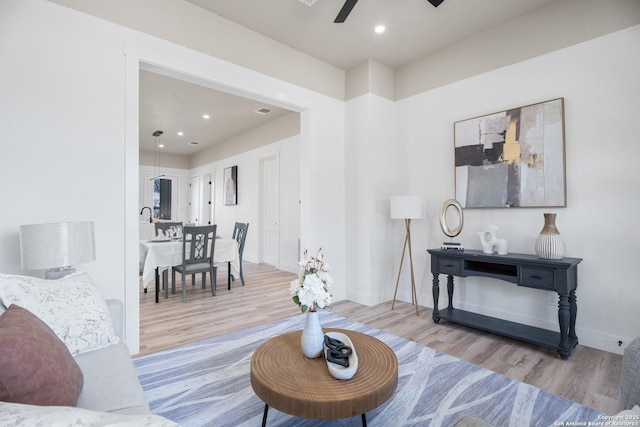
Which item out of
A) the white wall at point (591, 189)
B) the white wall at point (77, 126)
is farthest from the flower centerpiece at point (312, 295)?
the white wall at point (591, 189)

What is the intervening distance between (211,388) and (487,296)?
291 centimetres

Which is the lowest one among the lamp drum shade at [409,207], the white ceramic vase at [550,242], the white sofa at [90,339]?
the white sofa at [90,339]

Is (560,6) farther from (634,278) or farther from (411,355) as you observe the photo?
(411,355)

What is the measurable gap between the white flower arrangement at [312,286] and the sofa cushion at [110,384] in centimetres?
80

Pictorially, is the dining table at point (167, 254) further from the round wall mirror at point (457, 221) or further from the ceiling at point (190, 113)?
the round wall mirror at point (457, 221)

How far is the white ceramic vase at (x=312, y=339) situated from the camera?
5.52 ft

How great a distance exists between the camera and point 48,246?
1877mm

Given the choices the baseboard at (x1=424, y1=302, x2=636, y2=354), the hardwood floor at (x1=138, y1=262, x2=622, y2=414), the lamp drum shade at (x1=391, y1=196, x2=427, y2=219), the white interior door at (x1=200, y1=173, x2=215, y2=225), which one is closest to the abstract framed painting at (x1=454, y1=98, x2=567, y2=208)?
the lamp drum shade at (x1=391, y1=196, x2=427, y2=219)

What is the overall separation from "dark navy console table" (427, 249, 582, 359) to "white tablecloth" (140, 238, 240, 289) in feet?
9.69

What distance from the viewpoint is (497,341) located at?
2.88 metres

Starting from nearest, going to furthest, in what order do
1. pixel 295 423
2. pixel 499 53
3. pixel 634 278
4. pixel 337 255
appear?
1. pixel 295 423
2. pixel 634 278
3. pixel 499 53
4. pixel 337 255

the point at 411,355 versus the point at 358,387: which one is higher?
the point at 358,387

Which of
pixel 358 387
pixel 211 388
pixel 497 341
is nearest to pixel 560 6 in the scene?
pixel 497 341

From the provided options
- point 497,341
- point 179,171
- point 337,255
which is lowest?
point 497,341
